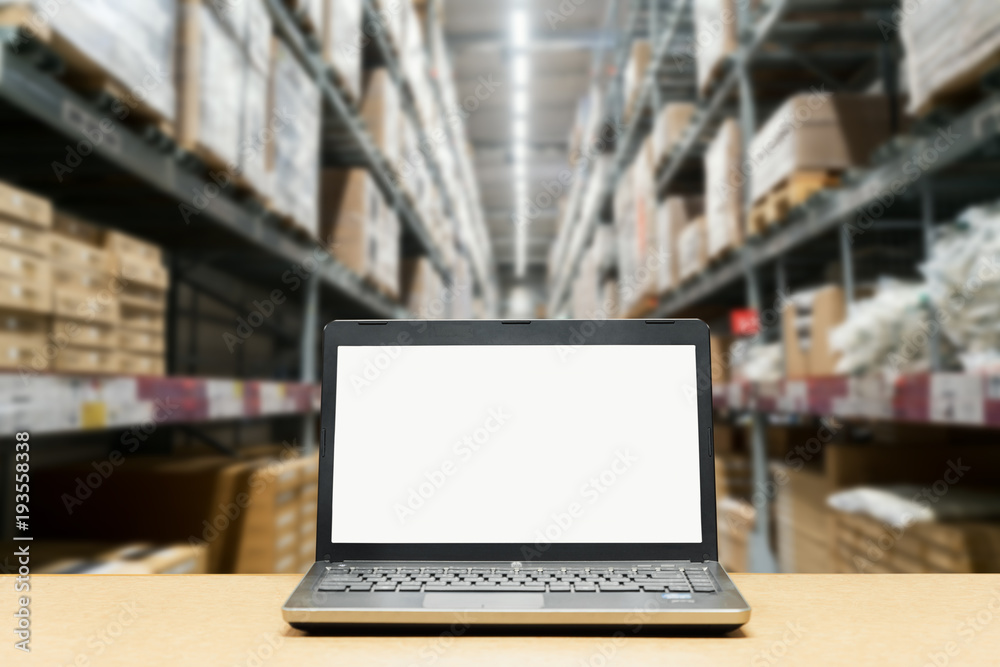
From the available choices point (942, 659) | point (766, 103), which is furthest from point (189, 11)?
point (766, 103)

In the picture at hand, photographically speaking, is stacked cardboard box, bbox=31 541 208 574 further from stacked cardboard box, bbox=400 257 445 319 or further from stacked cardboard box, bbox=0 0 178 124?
stacked cardboard box, bbox=400 257 445 319

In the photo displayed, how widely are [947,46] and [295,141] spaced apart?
2.22 metres

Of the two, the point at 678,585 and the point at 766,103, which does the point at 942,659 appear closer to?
the point at 678,585

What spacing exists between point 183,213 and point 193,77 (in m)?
0.87

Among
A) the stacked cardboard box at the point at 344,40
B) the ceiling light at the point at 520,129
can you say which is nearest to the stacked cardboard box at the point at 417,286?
the stacked cardboard box at the point at 344,40

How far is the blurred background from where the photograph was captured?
1637 mm

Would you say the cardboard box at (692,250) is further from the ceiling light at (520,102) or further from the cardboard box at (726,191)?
the ceiling light at (520,102)

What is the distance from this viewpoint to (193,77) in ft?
6.49

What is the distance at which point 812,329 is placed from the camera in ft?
9.20

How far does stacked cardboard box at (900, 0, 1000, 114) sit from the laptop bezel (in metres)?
1.51

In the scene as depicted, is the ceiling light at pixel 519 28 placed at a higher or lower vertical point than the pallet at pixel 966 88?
higher

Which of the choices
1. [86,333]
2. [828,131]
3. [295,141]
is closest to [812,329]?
[828,131]

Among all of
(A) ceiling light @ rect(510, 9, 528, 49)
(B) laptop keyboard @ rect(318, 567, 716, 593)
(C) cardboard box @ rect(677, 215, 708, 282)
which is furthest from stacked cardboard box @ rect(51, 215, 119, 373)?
(A) ceiling light @ rect(510, 9, 528, 49)

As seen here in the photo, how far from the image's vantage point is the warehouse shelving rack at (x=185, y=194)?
4.92 ft
